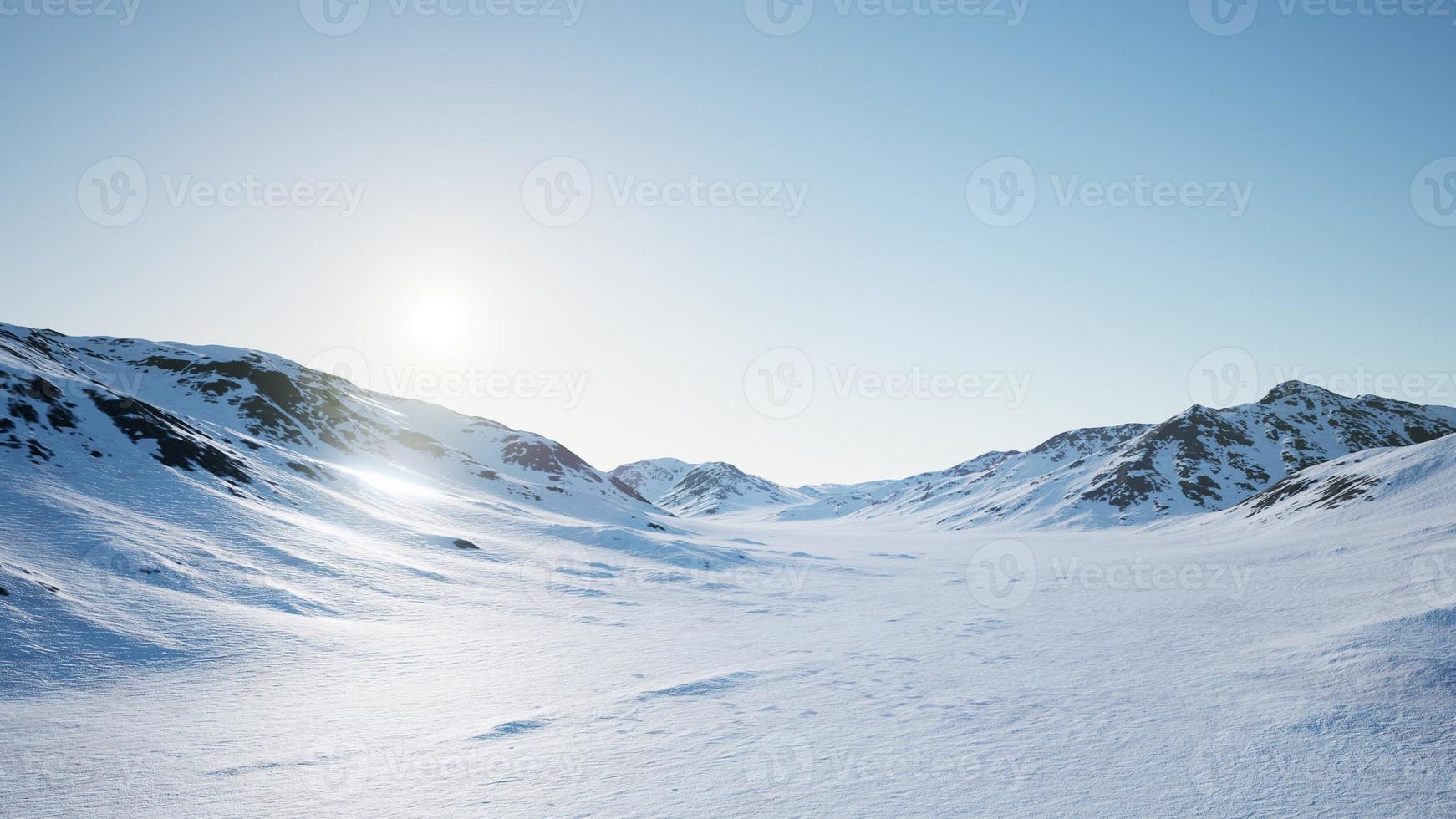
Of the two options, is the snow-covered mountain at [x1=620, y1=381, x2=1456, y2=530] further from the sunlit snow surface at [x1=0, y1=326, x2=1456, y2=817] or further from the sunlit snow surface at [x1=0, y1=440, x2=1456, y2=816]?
the sunlit snow surface at [x1=0, y1=440, x2=1456, y2=816]

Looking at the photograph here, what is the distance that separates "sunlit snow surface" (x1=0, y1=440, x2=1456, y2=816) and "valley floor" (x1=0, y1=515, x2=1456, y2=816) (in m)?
0.07

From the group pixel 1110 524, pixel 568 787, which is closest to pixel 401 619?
pixel 568 787

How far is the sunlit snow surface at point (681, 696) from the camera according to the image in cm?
884

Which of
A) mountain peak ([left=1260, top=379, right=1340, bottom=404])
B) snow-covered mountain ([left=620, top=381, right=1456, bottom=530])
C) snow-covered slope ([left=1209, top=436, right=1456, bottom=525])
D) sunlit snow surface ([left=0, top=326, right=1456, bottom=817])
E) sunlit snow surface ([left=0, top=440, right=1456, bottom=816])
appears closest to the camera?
sunlit snow surface ([left=0, top=440, right=1456, bottom=816])

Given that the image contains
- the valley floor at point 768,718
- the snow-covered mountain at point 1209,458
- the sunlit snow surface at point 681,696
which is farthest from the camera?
the snow-covered mountain at point 1209,458

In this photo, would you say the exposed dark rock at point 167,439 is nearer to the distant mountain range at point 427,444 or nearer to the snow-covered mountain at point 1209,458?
the distant mountain range at point 427,444

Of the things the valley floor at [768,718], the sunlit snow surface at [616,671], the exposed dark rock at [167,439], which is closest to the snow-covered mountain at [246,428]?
the exposed dark rock at [167,439]

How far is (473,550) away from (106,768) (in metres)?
30.9

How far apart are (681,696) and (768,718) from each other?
249 centimetres

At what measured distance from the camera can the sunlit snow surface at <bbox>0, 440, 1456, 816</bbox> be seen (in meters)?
8.84

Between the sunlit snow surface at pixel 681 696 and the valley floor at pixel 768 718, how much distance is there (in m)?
0.07

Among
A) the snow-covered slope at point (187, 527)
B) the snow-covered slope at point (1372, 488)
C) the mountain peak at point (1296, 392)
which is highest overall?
the mountain peak at point (1296, 392)

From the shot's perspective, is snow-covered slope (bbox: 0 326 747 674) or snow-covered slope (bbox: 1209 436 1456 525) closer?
snow-covered slope (bbox: 0 326 747 674)

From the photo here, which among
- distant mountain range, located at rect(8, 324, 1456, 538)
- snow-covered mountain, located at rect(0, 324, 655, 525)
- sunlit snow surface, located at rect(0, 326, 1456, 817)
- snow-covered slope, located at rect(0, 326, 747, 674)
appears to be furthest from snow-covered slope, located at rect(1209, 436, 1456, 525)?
snow-covered mountain, located at rect(0, 324, 655, 525)
